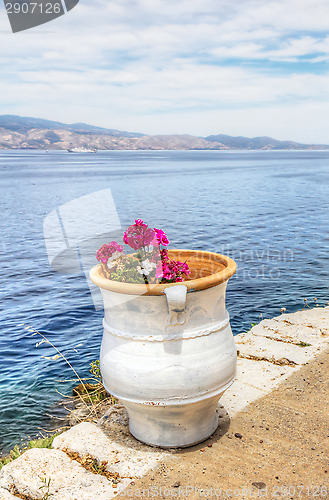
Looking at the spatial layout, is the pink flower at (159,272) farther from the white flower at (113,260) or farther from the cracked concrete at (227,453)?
the cracked concrete at (227,453)

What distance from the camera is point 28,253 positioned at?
57.7 feet

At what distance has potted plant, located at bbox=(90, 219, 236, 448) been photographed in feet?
12.2

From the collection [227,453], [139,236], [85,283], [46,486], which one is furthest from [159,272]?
[85,283]

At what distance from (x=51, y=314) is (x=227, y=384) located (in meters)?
7.50

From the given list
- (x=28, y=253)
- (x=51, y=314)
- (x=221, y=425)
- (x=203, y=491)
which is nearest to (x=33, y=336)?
(x=51, y=314)

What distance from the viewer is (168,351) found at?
3721 mm

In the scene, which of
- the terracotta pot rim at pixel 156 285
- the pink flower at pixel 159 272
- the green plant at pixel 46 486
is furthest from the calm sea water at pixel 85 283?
the pink flower at pixel 159 272

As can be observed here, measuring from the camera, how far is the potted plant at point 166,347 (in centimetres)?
371

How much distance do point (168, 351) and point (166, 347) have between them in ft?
0.12

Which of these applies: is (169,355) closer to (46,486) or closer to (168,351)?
(168,351)

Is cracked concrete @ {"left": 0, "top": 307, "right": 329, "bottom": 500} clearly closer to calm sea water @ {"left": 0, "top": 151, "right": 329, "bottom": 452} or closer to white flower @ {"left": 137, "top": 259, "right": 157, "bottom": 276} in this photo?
white flower @ {"left": 137, "top": 259, "right": 157, "bottom": 276}

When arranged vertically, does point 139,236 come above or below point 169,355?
above

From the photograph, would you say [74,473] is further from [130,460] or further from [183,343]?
[183,343]

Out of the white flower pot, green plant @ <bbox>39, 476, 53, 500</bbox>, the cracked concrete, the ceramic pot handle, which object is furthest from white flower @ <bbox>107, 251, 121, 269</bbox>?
green plant @ <bbox>39, 476, 53, 500</bbox>
